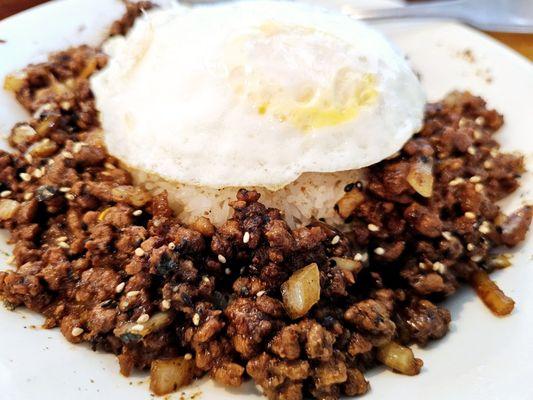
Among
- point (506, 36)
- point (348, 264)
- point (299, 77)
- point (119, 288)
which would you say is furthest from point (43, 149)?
point (506, 36)

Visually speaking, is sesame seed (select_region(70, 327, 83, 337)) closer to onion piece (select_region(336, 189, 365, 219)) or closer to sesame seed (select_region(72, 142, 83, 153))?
sesame seed (select_region(72, 142, 83, 153))

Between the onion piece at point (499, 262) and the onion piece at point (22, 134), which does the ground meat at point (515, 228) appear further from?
the onion piece at point (22, 134)

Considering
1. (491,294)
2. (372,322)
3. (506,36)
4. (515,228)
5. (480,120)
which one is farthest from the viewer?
(506,36)

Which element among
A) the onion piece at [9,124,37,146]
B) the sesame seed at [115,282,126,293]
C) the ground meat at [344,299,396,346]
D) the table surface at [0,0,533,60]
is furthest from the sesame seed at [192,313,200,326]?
the table surface at [0,0,533,60]

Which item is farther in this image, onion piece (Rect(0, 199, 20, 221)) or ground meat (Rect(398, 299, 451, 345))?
onion piece (Rect(0, 199, 20, 221))

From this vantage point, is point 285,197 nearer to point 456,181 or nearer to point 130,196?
point 130,196

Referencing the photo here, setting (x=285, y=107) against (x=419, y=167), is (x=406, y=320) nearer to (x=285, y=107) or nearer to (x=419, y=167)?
(x=419, y=167)

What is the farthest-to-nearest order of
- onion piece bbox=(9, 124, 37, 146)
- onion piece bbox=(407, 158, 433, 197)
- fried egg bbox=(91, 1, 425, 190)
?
onion piece bbox=(9, 124, 37, 146) → onion piece bbox=(407, 158, 433, 197) → fried egg bbox=(91, 1, 425, 190)
